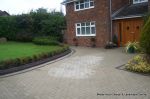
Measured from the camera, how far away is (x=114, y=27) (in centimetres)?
2069

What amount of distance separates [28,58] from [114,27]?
10131 mm

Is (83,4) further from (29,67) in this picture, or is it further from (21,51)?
(29,67)

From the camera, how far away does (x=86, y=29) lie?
22.6 meters

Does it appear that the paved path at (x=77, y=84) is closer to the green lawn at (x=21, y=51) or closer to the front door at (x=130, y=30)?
the green lawn at (x=21, y=51)

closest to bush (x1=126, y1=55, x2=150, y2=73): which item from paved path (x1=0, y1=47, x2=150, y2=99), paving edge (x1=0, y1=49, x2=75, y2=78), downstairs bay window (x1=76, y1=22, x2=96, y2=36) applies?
paved path (x1=0, y1=47, x2=150, y2=99)

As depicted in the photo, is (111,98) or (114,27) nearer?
(111,98)

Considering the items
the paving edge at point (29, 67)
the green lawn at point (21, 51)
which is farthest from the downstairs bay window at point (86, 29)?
the paving edge at point (29, 67)

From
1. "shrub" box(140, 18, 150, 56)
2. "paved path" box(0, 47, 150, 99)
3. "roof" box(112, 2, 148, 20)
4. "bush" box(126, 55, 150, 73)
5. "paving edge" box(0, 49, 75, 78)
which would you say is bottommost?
"paved path" box(0, 47, 150, 99)

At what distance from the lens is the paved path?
7723 mm

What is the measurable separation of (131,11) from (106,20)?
2.26 meters

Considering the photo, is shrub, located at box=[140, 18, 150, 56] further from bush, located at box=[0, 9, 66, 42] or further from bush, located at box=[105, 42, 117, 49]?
bush, located at box=[0, 9, 66, 42]

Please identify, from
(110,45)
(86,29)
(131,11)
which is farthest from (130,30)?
(86,29)

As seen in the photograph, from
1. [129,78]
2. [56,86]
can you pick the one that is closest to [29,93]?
[56,86]

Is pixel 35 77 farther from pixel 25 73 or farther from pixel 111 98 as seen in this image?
pixel 111 98
